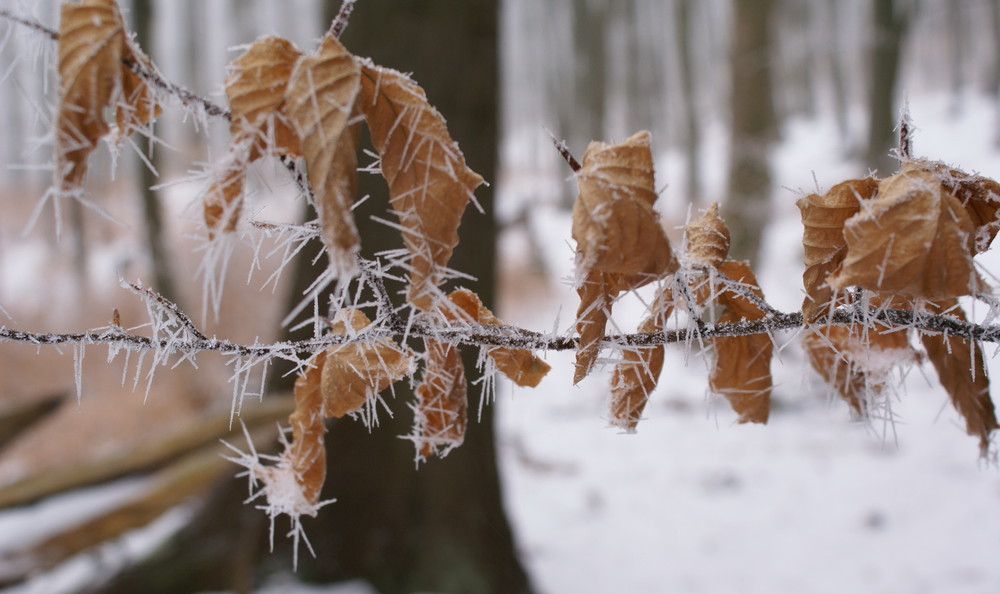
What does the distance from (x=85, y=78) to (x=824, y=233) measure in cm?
69

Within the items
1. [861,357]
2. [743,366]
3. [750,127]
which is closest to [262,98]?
[743,366]

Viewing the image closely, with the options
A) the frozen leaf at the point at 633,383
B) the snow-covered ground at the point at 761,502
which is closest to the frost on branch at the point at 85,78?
the frozen leaf at the point at 633,383

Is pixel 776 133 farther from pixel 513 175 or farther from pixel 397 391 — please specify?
pixel 513 175

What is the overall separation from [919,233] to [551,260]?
12.5 m

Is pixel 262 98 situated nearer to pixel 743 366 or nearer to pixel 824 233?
pixel 824 233

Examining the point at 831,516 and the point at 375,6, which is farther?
the point at 831,516

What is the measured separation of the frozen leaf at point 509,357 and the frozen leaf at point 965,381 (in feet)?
1.58

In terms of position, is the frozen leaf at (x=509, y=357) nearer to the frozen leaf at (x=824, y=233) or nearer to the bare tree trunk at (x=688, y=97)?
the frozen leaf at (x=824, y=233)

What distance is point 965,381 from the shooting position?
2.64ft

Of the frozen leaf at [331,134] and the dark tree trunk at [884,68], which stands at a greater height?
the dark tree trunk at [884,68]

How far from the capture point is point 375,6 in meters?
2.43

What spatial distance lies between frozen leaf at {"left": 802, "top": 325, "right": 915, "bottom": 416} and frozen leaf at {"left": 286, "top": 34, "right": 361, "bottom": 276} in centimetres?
63


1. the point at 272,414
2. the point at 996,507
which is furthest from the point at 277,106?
the point at 996,507

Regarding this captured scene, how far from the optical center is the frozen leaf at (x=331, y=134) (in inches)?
18.1
